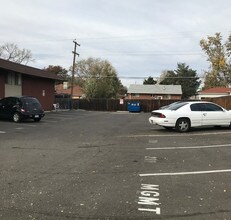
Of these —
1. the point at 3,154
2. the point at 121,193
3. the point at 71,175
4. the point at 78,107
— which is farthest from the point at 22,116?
the point at 78,107

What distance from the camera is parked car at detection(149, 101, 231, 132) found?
62.0 ft

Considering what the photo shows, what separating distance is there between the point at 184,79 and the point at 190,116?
87403 millimetres

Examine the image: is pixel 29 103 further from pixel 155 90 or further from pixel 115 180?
pixel 155 90

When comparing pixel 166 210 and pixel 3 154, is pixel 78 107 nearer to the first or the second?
pixel 3 154

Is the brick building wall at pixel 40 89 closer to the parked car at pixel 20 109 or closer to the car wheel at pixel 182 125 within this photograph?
the parked car at pixel 20 109

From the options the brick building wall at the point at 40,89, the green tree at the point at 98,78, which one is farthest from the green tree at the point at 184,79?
the brick building wall at the point at 40,89

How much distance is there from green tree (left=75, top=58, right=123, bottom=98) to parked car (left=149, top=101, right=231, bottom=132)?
55.0 m

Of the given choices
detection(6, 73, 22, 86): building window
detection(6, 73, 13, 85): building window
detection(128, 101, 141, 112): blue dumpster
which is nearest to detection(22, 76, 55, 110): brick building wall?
detection(6, 73, 22, 86): building window

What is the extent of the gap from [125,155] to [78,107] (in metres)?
51.6

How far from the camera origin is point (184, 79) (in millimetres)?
104938

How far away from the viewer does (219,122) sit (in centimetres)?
1948

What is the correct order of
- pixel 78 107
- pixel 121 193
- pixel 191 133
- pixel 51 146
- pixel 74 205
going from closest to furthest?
pixel 74 205, pixel 121 193, pixel 51 146, pixel 191 133, pixel 78 107

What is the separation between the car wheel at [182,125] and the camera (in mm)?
18891

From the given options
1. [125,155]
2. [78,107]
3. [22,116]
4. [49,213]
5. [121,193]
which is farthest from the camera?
[78,107]
